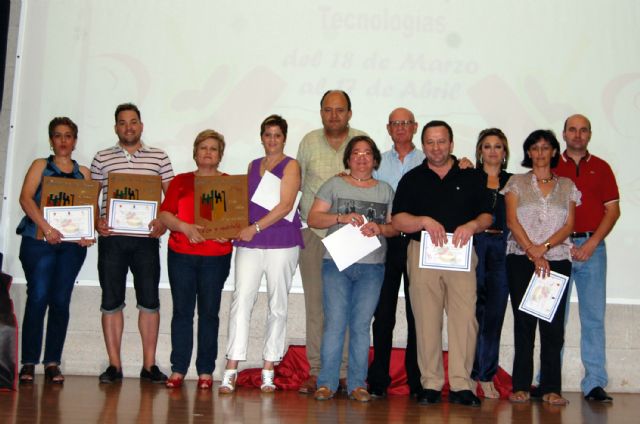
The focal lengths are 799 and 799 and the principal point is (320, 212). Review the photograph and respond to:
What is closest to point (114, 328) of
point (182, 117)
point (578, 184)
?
point (182, 117)

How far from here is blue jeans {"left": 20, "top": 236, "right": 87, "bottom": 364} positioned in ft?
15.9

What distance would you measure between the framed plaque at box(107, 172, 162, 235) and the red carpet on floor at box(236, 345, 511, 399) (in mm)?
1129

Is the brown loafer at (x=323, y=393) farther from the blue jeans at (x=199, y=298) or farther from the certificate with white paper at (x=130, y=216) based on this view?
the certificate with white paper at (x=130, y=216)

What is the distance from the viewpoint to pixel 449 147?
4375 mm

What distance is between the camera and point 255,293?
470cm

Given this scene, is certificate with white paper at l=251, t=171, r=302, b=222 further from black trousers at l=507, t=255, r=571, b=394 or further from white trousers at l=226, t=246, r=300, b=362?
black trousers at l=507, t=255, r=571, b=394

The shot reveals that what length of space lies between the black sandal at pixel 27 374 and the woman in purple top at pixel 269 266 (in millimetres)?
1186

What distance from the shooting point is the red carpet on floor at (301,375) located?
16.0 ft

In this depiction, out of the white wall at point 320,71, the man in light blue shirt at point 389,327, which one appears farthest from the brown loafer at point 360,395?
the white wall at point 320,71

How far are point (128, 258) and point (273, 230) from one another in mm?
978

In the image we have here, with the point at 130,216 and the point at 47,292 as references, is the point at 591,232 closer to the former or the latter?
the point at 130,216

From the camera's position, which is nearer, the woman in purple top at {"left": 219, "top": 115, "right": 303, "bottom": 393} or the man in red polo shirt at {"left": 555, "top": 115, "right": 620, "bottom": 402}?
the woman in purple top at {"left": 219, "top": 115, "right": 303, "bottom": 393}

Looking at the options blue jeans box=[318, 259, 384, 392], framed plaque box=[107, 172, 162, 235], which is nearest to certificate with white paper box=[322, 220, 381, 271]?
blue jeans box=[318, 259, 384, 392]

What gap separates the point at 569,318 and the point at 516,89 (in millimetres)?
1630
